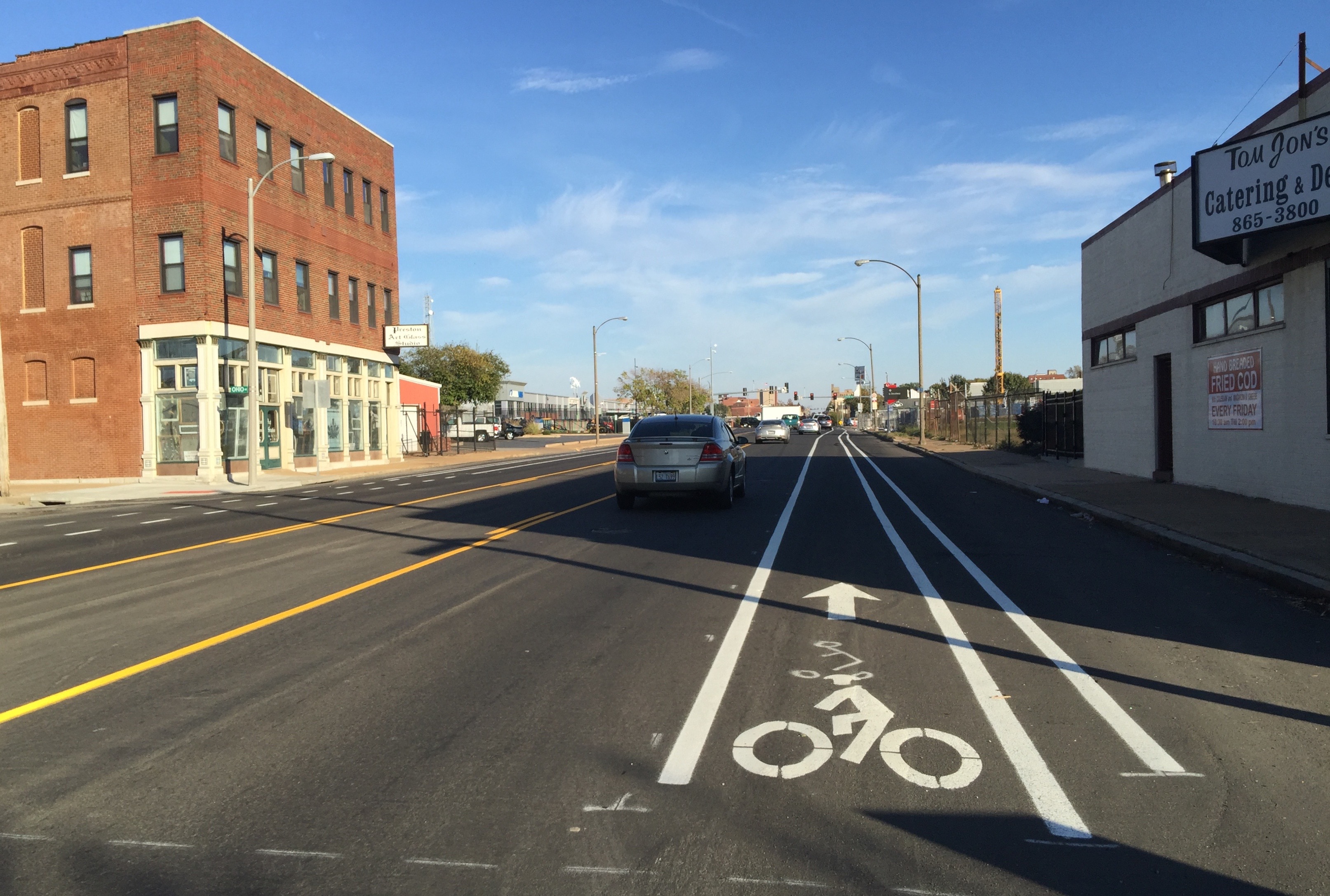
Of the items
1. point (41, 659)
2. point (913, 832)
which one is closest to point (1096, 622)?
point (913, 832)

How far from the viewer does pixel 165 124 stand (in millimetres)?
29641

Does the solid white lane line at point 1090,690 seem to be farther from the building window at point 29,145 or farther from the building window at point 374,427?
the building window at point 374,427

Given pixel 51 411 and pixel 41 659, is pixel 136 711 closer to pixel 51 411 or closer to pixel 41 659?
pixel 41 659

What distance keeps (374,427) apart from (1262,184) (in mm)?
34610

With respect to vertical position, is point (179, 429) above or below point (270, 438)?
above

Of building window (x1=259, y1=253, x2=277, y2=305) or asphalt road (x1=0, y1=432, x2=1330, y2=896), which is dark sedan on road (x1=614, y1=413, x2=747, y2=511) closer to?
asphalt road (x1=0, y1=432, x2=1330, y2=896)

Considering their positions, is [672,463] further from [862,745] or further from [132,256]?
[132,256]

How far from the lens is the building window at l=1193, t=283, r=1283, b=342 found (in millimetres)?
14906

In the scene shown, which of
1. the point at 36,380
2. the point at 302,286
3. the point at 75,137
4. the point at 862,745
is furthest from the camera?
the point at 302,286

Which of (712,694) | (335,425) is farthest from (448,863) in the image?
(335,425)

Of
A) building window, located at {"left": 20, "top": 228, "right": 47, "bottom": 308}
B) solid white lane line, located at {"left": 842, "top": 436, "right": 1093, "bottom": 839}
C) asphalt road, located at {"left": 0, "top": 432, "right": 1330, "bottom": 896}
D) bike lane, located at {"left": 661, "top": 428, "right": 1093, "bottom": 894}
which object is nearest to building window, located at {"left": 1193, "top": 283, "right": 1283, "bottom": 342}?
asphalt road, located at {"left": 0, "top": 432, "right": 1330, "bottom": 896}

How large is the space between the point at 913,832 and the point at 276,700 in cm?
379

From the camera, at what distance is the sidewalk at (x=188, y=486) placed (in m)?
23.2

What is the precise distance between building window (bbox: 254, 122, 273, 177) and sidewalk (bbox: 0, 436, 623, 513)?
10.6 m
